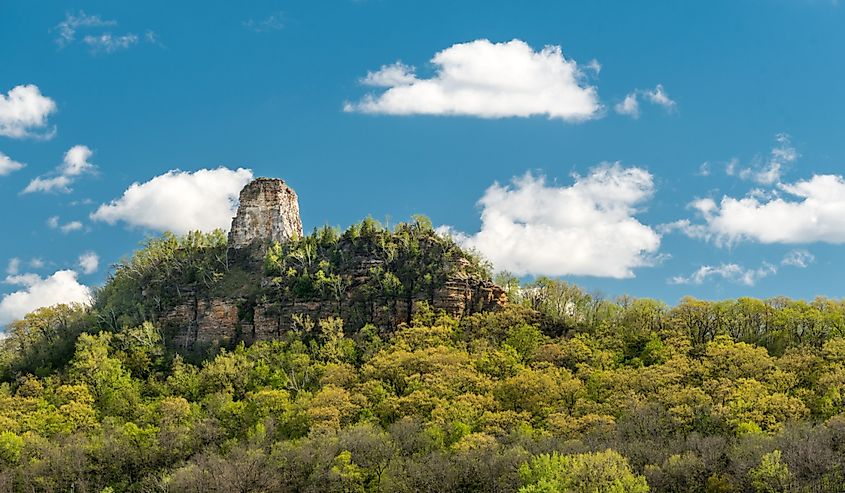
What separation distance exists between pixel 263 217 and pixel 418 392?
6393 centimetres

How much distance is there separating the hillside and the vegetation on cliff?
0.30 m

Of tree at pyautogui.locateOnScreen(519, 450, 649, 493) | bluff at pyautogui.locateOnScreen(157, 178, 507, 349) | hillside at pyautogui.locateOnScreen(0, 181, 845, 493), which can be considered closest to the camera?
tree at pyautogui.locateOnScreen(519, 450, 649, 493)

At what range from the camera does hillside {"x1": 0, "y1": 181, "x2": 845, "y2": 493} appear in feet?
255

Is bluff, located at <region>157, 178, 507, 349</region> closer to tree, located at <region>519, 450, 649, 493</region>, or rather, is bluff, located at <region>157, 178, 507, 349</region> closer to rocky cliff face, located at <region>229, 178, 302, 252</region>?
rocky cliff face, located at <region>229, 178, 302, 252</region>


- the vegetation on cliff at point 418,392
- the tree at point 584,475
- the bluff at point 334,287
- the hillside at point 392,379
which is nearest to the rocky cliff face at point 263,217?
the hillside at point 392,379

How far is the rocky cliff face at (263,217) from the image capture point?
500ft

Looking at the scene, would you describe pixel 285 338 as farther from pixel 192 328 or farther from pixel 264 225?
pixel 264 225

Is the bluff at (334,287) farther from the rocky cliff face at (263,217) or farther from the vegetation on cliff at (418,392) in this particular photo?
the rocky cliff face at (263,217)

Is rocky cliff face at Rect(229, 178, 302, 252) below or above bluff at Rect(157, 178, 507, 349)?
above

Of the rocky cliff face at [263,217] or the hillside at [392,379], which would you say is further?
the rocky cliff face at [263,217]

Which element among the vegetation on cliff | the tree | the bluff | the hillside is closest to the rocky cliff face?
the hillside

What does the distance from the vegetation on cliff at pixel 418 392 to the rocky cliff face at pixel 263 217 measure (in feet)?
16.3

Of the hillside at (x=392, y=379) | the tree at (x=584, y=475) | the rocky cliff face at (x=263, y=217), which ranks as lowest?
the tree at (x=584, y=475)

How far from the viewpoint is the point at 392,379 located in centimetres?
11038
